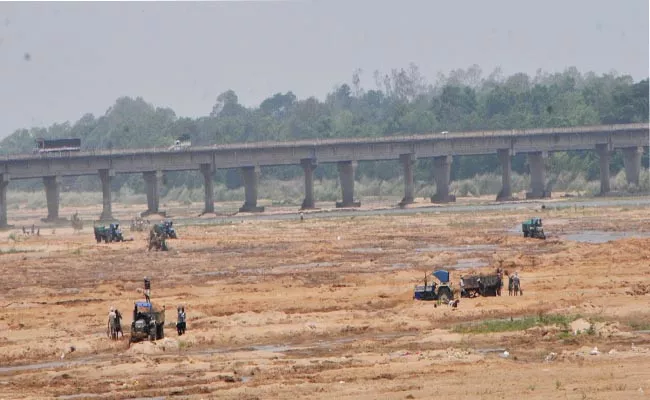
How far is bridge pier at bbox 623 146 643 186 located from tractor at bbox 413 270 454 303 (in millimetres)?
99468

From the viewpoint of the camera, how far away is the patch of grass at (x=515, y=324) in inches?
1594

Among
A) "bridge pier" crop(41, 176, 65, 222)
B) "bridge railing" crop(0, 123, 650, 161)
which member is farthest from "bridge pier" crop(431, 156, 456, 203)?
"bridge pier" crop(41, 176, 65, 222)

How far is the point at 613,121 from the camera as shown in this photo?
17625cm

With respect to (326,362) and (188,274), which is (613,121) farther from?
(326,362)

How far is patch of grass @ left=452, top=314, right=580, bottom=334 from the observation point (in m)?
40.5

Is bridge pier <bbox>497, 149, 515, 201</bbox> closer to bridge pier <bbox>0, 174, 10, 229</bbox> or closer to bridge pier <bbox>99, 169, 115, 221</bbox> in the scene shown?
bridge pier <bbox>99, 169, 115, 221</bbox>

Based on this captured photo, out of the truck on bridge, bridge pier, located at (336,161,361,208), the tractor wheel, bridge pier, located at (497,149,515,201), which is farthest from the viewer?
bridge pier, located at (497,149,515,201)

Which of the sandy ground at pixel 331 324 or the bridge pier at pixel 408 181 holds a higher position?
the bridge pier at pixel 408 181

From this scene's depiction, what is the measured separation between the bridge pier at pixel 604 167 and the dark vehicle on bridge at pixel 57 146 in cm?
5267

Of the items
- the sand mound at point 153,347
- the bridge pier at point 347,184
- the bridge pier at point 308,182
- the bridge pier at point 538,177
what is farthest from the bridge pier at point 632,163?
the sand mound at point 153,347

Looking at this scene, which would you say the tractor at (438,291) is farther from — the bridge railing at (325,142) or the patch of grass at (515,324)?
the bridge railing at (325,142)

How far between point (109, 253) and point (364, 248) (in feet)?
49.8

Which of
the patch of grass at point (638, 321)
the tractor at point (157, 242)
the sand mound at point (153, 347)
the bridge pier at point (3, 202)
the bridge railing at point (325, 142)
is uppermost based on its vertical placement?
the bridge railing at point (325, 142)

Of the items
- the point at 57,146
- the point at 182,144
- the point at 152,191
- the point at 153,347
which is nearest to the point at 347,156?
the point at 182,144
